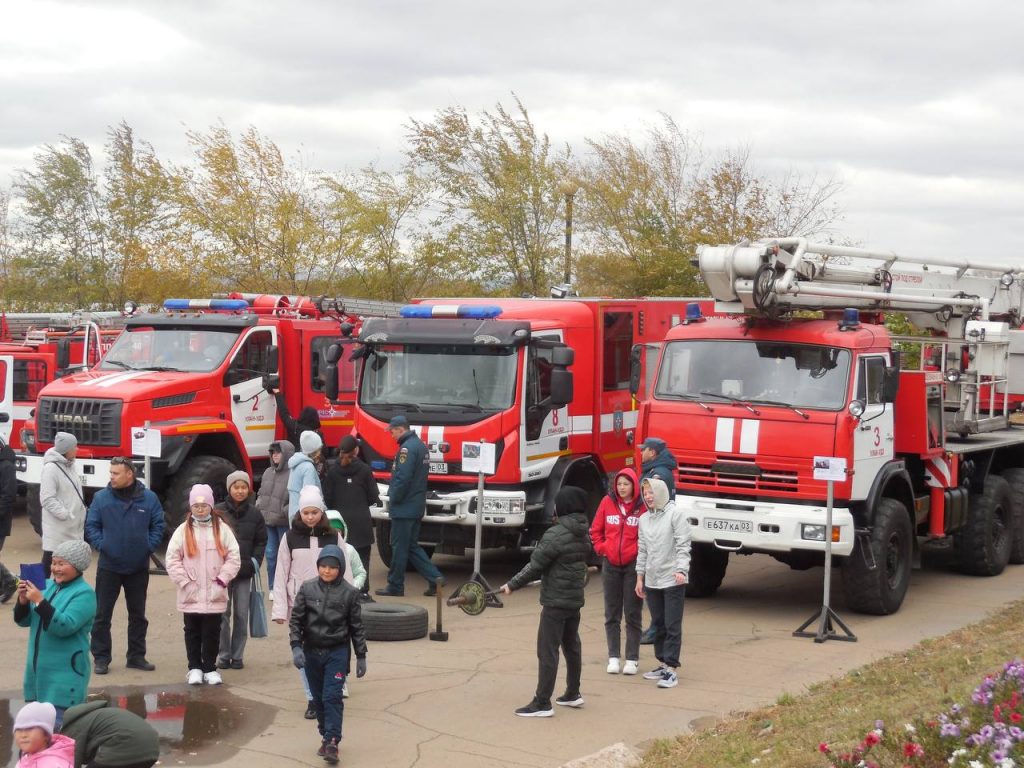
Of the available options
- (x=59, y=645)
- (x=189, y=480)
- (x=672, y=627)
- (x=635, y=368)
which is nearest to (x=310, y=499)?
(x=59, y=645)

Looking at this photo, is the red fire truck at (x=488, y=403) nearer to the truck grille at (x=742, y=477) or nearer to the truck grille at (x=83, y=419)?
the truck grille at (x=742, y=477)

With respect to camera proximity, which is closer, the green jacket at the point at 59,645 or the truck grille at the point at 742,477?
the green jacket at the point at 59,645

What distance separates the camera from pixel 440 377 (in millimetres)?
14070

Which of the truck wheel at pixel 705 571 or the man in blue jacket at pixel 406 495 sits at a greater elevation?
the man in blue jacket at pixel 406 495

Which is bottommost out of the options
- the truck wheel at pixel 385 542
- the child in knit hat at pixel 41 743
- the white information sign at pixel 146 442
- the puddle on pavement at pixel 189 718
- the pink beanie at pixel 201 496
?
the puddle on pavement at pixel 189 718

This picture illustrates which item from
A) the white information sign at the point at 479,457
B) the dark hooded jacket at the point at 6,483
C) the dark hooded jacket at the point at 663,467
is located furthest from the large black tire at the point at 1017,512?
the dark hooded jacket at the point at 6,483

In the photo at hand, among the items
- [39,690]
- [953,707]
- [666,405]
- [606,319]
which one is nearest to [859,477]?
[666,405]

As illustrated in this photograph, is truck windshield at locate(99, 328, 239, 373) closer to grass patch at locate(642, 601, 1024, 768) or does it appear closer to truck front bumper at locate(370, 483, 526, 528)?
truck front bumper at locate(370, 483, 526, 528)

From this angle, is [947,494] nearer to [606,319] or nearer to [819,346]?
[819,346]

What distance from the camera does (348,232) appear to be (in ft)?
93.7

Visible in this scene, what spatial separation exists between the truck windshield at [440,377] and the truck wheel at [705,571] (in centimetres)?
253

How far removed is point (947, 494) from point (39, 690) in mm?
9950

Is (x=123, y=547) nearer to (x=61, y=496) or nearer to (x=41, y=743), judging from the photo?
(x=61, y=496)

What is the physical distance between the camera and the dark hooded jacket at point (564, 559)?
30.0 feet
